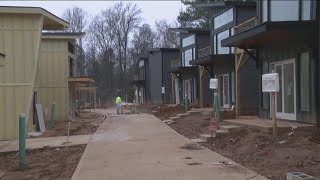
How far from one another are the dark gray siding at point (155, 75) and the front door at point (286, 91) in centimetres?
3753

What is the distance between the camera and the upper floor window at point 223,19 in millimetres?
26984

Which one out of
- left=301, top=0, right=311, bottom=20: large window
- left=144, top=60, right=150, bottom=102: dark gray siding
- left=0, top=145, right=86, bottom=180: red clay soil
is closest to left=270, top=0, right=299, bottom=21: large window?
left=301, top=0, right=311, bottom=20: large window

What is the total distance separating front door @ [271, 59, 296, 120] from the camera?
16.4m

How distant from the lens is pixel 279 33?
15.8 m

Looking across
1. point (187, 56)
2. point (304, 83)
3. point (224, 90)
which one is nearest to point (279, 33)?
point (304, 83)

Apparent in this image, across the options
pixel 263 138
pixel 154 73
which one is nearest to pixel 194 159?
pixel 263 138

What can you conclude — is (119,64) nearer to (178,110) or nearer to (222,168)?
(178,110)

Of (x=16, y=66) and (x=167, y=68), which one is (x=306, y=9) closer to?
(x=16, y=66)

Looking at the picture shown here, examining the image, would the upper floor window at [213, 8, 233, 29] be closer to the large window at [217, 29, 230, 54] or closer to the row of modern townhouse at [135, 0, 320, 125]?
the row of modern townhouse at [135, 0, 320, 125]

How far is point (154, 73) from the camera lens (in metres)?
57.0

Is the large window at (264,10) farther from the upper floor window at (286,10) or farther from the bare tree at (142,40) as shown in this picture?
the bare tree at (142,40)

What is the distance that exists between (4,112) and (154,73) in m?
36.3

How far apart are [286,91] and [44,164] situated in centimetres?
868

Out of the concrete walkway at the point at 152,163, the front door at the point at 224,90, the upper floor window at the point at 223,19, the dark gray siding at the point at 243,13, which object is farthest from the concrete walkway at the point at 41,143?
the upper floor window at the point at 223,19
